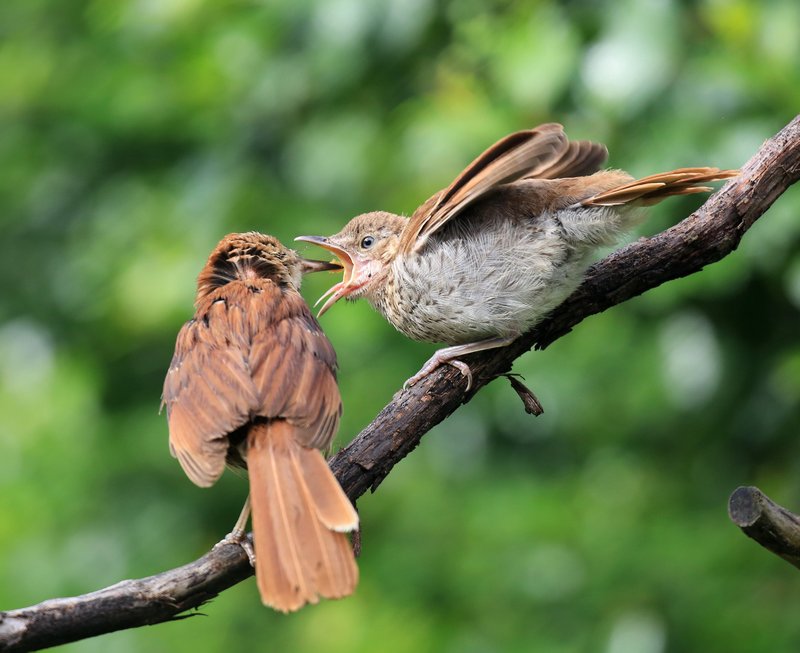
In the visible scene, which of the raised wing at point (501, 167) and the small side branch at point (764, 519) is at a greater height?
the raised wing at point (501, 167)

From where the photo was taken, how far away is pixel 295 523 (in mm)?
3428

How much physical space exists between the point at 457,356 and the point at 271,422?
775 millimetres

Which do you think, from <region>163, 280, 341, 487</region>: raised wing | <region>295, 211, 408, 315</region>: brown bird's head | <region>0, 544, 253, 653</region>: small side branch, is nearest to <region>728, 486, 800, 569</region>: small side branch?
<region>163, 280, 341, 487</region>: raised wing

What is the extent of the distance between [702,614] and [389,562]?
154cm

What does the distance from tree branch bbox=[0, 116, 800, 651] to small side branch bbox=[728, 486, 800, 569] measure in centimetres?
94

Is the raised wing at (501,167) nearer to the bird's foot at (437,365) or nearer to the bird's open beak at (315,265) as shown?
the bird's foot at (437,365)

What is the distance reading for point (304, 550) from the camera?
3.34 metres

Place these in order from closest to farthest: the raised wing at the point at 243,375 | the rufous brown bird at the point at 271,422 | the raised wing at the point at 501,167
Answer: the rufous brown bird at the point at 271,422 < the raised wing at the point at 243,375 < the raised wing at the point at 501,167

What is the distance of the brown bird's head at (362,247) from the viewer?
5176 millimetres

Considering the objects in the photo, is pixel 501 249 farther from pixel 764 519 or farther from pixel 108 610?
pixel 108 610

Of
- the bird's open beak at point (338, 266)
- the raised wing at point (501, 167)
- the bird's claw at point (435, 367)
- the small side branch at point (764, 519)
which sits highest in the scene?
the bird's open beak at point (338, 266)

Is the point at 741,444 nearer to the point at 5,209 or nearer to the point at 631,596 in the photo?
the point at 631,596

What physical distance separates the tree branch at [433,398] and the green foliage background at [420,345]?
31.4 inches

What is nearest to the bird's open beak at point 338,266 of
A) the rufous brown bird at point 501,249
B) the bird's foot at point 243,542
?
the rufous brown bird at point 501,249
